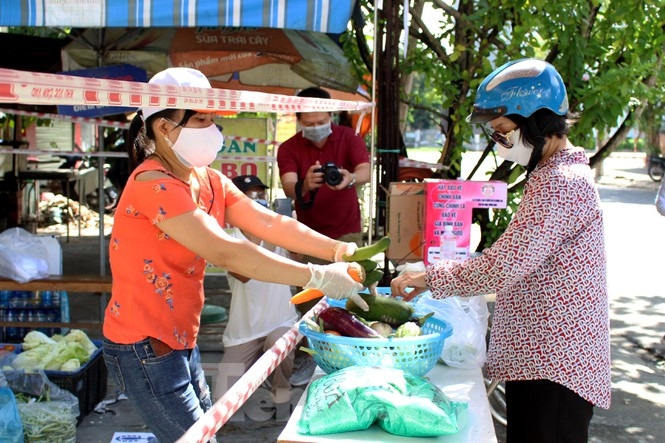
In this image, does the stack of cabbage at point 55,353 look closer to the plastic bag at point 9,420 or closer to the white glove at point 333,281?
the plastic bag at point 9,420

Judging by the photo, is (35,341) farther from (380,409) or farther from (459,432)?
(459,432)

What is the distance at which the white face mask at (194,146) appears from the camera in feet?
9.07

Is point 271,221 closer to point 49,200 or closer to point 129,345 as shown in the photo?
point 129,345

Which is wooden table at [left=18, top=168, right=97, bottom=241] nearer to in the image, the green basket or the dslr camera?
the dslr camera

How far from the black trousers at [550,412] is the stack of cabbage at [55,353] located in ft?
10.7

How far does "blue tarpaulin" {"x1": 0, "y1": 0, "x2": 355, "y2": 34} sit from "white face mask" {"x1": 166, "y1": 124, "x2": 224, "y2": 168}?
2.81 metres

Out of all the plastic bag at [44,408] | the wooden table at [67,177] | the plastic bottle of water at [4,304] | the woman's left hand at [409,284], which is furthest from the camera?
the wooden table at [67,177]

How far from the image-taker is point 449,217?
502 centimetres

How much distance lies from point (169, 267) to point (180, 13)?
324 cm

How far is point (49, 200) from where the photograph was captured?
1625 cm

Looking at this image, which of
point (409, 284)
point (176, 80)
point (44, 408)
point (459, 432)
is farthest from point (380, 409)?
point (44, 408)

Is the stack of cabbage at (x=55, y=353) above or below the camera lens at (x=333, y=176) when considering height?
below

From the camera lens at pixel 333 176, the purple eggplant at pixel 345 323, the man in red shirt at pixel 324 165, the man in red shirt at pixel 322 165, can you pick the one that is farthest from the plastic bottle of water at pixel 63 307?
the purple eggplant at pixel 345 323

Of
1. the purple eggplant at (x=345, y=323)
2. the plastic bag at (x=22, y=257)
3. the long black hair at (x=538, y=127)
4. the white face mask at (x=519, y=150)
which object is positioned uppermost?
the long black hair at (x=538, y=127)
